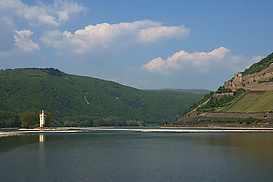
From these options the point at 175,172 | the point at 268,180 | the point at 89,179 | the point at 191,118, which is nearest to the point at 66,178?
the point at 89,179

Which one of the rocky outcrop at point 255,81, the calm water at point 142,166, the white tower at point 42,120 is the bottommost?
the calm water at point 142,166

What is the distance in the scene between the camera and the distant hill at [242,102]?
14112 centimetres

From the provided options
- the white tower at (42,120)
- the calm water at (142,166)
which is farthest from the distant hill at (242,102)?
the calm water at (142,166)

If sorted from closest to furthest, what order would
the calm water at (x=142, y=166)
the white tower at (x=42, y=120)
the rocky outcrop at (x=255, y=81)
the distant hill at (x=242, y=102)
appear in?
the calm water at (x=142, y=166) < the distant hill at (x=242, y=102) < the white tower at (x=42, y=120) < the rocky outcrop at (x=255, y=81)

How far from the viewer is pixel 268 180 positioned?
3288 cm

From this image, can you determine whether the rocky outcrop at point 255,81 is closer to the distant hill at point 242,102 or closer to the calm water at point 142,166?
the distant hill at point 242,102

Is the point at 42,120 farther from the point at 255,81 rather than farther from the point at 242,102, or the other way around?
the point at 255,81

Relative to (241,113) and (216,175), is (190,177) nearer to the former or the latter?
(216,175)

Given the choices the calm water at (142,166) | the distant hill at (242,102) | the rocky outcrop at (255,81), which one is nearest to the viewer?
the calm water at (142,166)

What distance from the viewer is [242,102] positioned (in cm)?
15900

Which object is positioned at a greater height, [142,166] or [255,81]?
[255,81]

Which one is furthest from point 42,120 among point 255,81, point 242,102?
point 255,81

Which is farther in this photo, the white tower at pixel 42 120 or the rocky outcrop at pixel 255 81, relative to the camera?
the rocky outcrop at pixel 255 81

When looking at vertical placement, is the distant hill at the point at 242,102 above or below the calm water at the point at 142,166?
above
